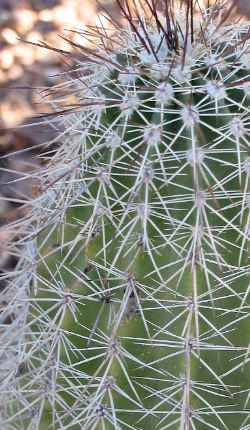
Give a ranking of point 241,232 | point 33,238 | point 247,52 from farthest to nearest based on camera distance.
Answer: point 33,238 < point 247,52 < point 241,232

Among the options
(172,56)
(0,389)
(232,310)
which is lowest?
(0,389)

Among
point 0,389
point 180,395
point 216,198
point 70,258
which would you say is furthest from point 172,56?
point 0,389

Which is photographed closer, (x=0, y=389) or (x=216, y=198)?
(x=216, y=198)

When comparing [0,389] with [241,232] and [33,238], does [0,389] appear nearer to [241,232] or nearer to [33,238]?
[33,238]

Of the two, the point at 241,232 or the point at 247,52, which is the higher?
the point at 247,52

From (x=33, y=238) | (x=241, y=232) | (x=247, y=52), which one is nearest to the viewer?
(x=241, y=232)

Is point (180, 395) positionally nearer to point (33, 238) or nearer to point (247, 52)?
point (33, 238)
